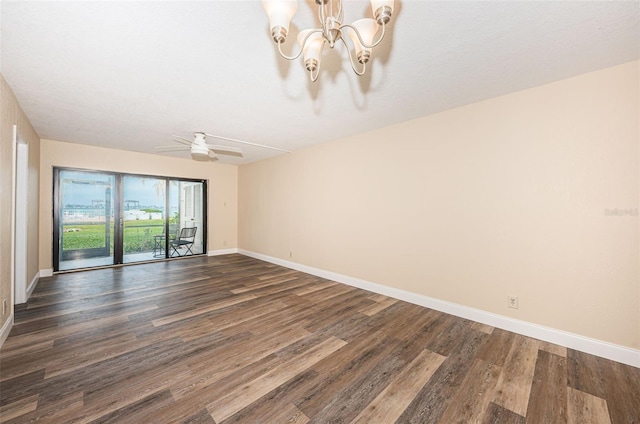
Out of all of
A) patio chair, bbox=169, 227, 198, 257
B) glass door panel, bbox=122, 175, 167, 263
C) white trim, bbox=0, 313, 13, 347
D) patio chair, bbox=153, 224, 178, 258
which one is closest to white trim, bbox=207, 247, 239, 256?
patio chair, bbox=169, 227, 198, 257

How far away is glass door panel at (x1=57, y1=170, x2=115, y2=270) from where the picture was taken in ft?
16.4

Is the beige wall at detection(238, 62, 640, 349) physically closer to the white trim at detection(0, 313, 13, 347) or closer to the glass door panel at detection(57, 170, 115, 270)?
the white trim at detection(0, 313, 13, 347)

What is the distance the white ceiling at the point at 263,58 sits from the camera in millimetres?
1625

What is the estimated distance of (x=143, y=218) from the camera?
589 centimetres

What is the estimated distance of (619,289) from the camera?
7.16 ft

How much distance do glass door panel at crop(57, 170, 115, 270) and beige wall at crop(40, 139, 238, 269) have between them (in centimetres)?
22

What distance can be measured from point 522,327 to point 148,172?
7.25 meters

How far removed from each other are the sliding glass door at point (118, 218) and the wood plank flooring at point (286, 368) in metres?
2.24

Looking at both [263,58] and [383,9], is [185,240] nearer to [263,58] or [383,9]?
[263,58]

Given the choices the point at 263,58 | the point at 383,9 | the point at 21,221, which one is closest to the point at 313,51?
the point at 383,9

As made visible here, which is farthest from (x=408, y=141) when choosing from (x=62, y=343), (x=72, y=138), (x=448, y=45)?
(x=72, y=138)

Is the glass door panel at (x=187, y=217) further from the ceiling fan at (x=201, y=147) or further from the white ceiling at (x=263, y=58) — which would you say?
the white ceiling at (x=263, y=58)

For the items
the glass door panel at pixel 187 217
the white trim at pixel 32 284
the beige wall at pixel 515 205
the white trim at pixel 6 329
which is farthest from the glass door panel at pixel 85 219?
the beige wall at pixel 515 205

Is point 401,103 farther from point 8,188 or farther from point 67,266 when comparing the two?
point 67,266
